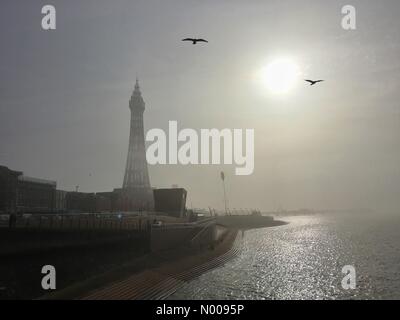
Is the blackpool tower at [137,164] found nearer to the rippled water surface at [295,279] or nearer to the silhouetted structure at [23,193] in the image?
the silhouetted structure at [23,193]

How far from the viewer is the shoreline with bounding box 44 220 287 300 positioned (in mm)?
25844

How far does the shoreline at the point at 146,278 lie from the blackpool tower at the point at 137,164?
94.8 m

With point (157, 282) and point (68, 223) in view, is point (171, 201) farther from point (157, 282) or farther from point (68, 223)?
point (157, 282)

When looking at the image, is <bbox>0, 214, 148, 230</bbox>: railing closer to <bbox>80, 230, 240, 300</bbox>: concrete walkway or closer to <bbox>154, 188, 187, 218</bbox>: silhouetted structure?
<bbox>80, 230, 240, 300</bbox>: concrete walkway

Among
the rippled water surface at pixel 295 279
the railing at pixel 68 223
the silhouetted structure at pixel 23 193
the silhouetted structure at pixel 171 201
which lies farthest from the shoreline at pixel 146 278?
the silhouetted structure at pixel 23 193

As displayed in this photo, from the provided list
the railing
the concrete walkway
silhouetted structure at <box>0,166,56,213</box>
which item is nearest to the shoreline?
the concrete walkway

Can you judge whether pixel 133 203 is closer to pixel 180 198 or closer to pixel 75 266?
pixel 180 198

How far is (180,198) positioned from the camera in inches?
2867

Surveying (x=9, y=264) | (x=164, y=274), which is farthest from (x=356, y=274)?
(x=9, y=264)

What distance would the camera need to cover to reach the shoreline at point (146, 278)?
2584 centimetres

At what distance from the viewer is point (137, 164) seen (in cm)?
14388

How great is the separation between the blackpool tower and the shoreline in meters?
94.8

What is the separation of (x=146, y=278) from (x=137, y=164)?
11542 cm
